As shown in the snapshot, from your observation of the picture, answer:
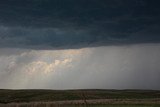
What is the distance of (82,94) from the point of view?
48.3ft

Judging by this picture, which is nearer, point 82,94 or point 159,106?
point 82,94

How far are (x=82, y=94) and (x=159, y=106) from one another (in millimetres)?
34868

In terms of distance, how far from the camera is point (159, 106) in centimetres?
4712
